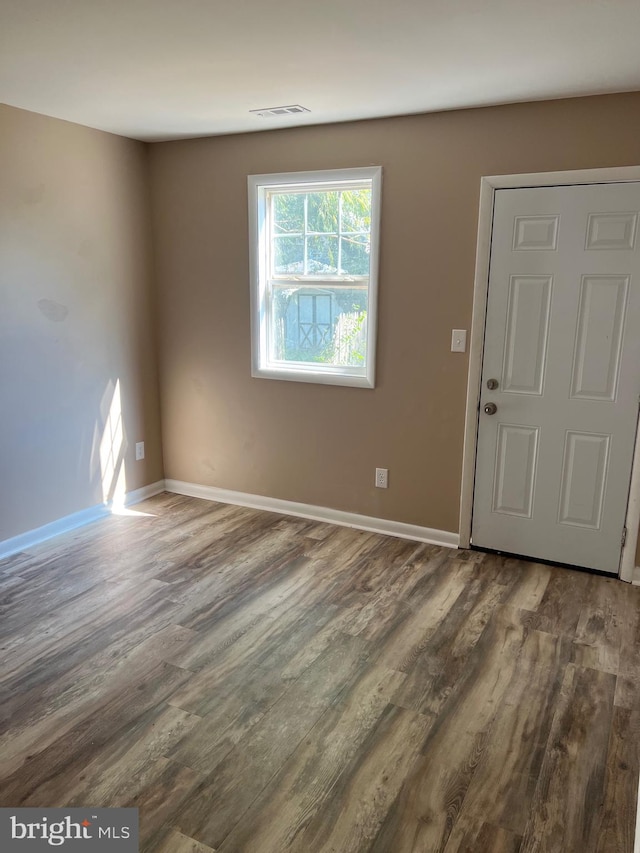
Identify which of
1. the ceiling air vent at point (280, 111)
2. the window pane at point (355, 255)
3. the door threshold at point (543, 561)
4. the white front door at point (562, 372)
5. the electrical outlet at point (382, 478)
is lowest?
the door threshold at point (543, 561)

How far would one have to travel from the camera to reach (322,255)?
3.88 m

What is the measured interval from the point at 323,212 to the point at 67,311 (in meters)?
1.70

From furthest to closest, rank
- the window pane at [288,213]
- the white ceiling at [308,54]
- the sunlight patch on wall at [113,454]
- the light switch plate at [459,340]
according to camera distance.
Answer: the sunlight patch on wall at [113,454] < the window pane at [288,213] < the light switch plate at [459,340] < the white ceiling at [308,54]

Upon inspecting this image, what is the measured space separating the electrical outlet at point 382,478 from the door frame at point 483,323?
1.59 ft

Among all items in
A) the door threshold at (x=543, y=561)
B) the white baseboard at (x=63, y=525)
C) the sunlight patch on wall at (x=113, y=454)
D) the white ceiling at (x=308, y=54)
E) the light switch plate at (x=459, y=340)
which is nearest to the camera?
the white ceiling at (x=308, y=54)

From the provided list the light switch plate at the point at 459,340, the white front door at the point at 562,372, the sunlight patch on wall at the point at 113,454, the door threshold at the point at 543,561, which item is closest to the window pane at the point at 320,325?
the light switch plate at the point at 459,340

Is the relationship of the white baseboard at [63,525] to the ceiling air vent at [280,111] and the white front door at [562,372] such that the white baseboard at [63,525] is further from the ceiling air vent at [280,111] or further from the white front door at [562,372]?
the ceiling air vent at [280,111]

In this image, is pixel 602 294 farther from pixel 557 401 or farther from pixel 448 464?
pixel 448 464

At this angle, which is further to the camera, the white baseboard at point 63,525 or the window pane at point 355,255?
the window pane at point 355,255

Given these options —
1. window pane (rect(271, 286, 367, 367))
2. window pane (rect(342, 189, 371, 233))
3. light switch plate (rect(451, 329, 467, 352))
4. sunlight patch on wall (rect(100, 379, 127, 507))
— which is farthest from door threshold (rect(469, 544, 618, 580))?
sunlight patch on wall (rect(100, 379, 127, 507))

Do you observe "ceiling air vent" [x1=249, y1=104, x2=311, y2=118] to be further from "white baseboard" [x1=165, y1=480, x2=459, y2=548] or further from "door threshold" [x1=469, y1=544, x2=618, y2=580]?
"door threshold" [x1=469, y1=544, x2=618, y2=580]

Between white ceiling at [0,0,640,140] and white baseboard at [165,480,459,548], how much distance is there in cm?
240

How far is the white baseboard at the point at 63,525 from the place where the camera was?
3570mm

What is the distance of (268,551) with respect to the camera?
366 cm
